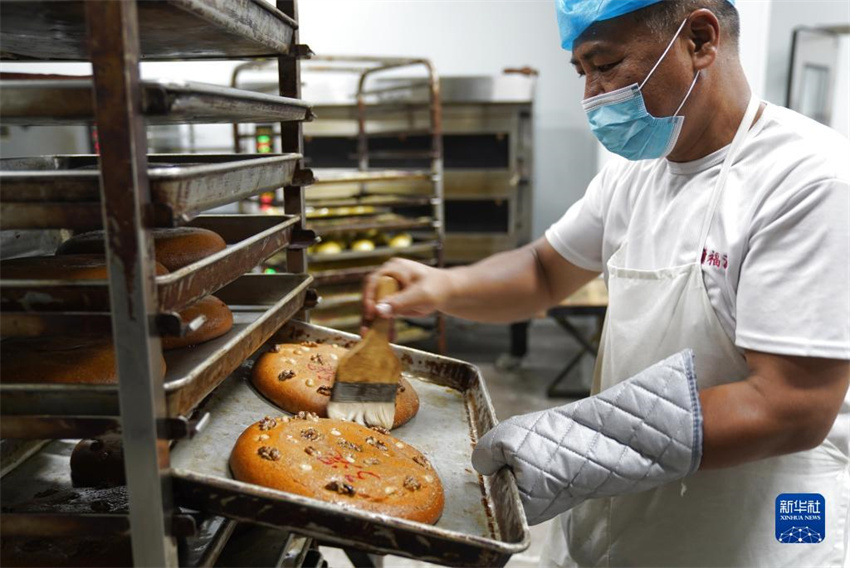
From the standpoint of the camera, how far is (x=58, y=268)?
991mm

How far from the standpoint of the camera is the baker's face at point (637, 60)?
1269 millimetres

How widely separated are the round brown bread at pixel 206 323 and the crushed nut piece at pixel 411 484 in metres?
0.40

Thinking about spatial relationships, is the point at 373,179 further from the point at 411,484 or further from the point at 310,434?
the point at 411,484

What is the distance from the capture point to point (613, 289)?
1.48 m

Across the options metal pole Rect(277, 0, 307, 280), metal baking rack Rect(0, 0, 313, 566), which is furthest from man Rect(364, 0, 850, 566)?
metal baking rack Rect(0, 0, 313, 566)

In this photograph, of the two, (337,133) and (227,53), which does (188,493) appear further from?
(337,133)

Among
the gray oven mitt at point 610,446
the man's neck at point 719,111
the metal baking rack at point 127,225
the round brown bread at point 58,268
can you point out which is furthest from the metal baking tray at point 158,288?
the man's neck at point 719,111

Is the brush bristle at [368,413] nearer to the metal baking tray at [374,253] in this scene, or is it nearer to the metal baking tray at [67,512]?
the metal baking tray at [67,512]

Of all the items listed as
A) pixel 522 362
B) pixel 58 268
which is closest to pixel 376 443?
pixel 58 268

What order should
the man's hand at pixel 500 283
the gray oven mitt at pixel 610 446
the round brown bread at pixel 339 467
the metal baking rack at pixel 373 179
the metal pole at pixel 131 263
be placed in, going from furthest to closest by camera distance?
the metal baking rack at pixel 373 179 < the man's hand at pixel 500 283 < the gray oven mitt at pixel 610 446 < the round brown bread at pixel 339 467 < the metal pole at pixel 131 263

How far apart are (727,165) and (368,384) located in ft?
2.67

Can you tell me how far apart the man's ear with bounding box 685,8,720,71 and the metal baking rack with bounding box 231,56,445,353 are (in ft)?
9.16

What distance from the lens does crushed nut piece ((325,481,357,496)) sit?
92cm

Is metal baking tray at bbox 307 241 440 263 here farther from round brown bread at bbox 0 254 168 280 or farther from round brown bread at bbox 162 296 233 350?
round brown bread at bbox 0 254 168 280
